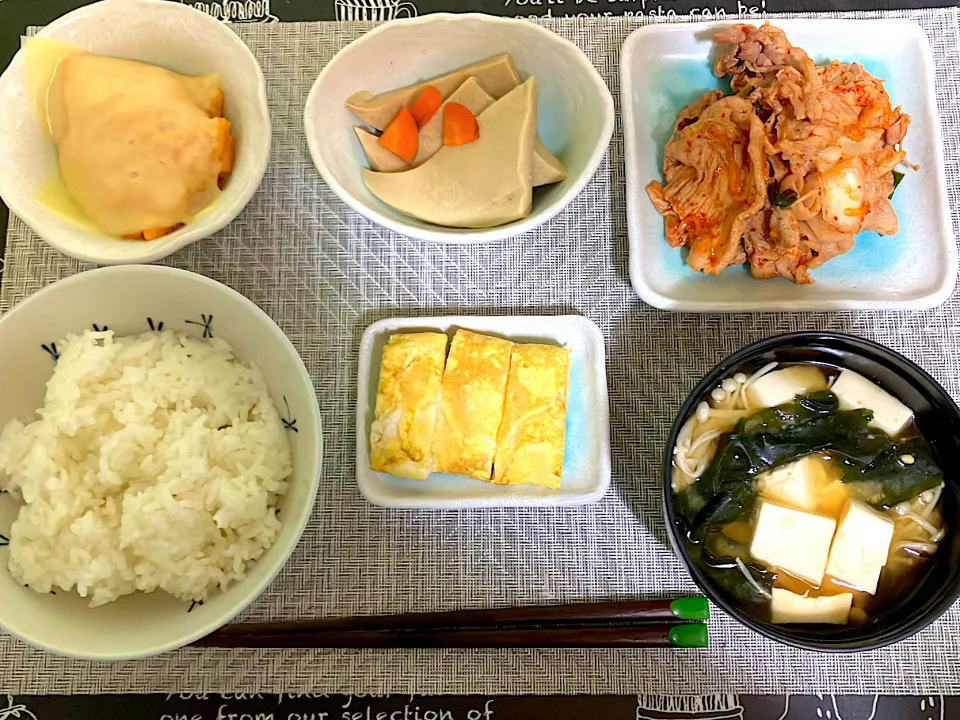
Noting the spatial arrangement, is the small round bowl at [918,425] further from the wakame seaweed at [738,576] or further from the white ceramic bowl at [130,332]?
the white ceramic bowl at [130,332]

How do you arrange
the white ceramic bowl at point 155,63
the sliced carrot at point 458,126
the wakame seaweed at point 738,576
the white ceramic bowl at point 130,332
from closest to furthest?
the white ceramic bowl at point 130,332 < the wakame seaweed at point 738,576 < the white ceramic bowl at point 155,63 < the sliced carrot at point 458,126

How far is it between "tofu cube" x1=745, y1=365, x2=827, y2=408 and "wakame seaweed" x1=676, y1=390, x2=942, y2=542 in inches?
0.7

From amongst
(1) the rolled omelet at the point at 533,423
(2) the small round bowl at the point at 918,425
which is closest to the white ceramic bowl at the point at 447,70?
(1) the rolled omelet at the point at 533,423

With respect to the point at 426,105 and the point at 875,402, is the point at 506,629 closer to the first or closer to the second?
the point at 875,402

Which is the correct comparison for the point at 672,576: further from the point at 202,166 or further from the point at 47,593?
the point at 202,166

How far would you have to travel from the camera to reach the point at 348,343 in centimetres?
172

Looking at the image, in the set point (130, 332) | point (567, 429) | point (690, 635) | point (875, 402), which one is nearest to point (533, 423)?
point (567, 429)

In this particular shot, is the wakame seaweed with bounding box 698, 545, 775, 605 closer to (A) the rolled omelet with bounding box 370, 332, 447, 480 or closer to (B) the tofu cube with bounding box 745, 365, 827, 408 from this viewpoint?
(B) the tofu cube with bounding box 745, 365, 827, 408

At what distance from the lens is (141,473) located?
4.53 ft

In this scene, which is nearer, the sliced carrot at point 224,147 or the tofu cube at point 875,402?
the tofu cube at point 875,402

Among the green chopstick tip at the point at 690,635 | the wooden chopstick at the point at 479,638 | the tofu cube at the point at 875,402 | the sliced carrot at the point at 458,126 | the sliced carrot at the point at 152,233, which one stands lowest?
the wooden chopstick at the point at 479,638

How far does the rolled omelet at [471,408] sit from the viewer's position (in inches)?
60.6

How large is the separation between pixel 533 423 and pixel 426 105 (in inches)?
31.5

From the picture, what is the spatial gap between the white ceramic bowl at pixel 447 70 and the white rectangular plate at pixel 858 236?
0.18m
